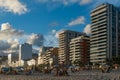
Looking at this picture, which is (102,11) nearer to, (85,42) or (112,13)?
(112,13)

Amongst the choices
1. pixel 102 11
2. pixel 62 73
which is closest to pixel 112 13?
pixel 102 11

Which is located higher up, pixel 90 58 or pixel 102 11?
pixel 102 11

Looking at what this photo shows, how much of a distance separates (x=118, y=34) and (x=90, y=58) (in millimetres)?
19946

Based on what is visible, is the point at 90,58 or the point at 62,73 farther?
the point at 90,58

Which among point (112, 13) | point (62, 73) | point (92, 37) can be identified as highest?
point (112, 13)

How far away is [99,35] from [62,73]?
127185mm

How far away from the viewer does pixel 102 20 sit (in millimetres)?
171875

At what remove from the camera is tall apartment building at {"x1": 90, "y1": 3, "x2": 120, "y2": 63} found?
547 feet

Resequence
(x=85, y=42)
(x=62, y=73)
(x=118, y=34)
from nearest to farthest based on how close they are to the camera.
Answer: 1. (x=62, y=73)
2. (x=118, y=34)
3. (x=85, y=42)

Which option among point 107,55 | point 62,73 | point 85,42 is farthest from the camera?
point 85,42

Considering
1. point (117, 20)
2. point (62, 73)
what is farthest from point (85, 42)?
point (62, 73)

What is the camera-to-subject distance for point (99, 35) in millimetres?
171375

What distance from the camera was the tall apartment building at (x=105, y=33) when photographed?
547 feet

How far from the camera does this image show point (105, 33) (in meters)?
168
